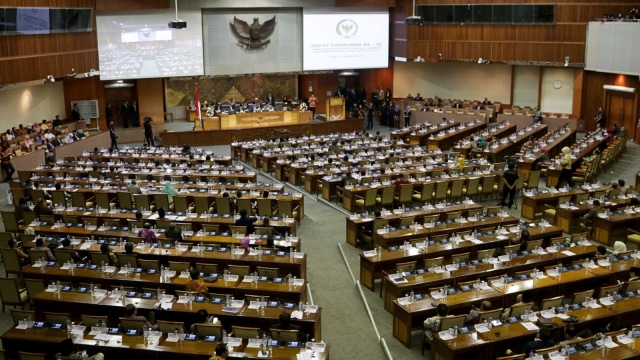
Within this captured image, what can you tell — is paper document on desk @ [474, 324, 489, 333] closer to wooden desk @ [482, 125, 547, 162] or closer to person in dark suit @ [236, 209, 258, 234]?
person in dark suit @ [236, 209, 258, 234]

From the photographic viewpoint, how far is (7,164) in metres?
21.8

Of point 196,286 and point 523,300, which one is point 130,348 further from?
point 523,300

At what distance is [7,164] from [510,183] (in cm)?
1596

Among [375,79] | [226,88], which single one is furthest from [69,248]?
[375,79]

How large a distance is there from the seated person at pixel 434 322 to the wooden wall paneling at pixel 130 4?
23122 millimetres

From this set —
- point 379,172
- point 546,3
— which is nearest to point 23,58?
point 379,172

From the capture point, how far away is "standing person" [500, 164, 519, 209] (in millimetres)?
18562

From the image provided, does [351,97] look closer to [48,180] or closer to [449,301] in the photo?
[48,180]

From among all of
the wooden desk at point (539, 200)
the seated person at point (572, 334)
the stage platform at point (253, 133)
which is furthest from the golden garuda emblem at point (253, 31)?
the seated person at point (572, 334)

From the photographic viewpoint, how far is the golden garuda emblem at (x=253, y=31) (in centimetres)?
Answer: 3142

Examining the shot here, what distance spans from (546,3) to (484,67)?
564cm

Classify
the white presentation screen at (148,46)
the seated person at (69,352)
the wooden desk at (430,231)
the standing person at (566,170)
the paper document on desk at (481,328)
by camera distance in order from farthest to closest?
the white presentation screen at (148,46), the standing person at (566,170), the wooden desk at (430,231), the paper document on desk at (481,328), the seated person at (69,352)

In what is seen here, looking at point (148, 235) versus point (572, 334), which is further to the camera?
point (148, 235)

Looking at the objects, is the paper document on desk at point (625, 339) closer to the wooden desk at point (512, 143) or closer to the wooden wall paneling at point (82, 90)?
the wooden desk at point (512, 143)
